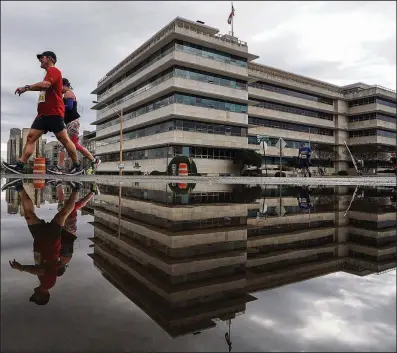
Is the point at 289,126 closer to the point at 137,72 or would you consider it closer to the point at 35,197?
the point at 137,72

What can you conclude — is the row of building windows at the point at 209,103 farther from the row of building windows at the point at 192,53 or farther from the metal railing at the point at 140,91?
the row of building windows at the point at 192,53

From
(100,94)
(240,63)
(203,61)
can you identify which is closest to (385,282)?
(203,61)

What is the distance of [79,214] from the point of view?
5566 mm

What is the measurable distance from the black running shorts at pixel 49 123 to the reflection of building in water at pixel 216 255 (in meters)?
6.46

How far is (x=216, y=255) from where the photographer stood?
3.09 m

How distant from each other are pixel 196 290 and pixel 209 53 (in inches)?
1978

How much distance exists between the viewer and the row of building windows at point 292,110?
201ft

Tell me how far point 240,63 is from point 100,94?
113 feet

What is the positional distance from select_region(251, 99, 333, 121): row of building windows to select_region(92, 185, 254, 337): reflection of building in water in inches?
2149

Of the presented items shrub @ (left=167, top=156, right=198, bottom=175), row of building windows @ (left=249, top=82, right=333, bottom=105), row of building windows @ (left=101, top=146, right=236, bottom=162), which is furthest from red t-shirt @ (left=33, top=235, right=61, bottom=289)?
row of building windows @ (left=249, top=82, right=333, bottom=105)

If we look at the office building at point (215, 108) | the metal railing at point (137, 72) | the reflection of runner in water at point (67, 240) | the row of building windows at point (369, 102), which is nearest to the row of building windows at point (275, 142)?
the office building at point (215, 108)

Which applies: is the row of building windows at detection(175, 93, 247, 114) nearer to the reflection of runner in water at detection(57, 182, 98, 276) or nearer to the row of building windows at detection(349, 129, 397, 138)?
the row of building windows at detection(349, 129, 397, 138)

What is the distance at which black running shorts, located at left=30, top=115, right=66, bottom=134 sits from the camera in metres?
11.1

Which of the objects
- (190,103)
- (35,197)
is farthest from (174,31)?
(35,197)
